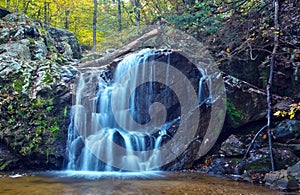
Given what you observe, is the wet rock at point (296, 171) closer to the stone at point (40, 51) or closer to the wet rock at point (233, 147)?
the wet rock at point (233, 147)

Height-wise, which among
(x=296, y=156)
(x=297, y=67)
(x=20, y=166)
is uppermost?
(x=297, y=67)

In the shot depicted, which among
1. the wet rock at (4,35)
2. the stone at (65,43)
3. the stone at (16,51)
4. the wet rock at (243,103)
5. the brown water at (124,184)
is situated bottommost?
the brown water at (124,184)

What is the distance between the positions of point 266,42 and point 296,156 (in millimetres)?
2839

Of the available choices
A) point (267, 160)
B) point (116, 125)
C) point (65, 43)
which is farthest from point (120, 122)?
point (65, 43)

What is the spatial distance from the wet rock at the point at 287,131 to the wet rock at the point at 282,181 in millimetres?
1281

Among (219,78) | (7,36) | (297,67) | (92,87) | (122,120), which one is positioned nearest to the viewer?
(297,67)

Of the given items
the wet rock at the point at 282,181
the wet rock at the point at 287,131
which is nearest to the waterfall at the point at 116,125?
the wet rock at the point at 287,131

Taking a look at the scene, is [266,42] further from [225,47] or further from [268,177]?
[268,177]

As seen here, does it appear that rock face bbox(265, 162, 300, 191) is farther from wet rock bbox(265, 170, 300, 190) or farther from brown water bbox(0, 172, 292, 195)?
brown water bbox(0, 172, 292, 195)

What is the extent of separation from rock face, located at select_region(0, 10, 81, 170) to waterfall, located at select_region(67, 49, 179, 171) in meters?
0.36

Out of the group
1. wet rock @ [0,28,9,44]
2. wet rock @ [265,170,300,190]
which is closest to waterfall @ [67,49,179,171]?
wet rock @ [265,170,300,190]

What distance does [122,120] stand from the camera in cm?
752

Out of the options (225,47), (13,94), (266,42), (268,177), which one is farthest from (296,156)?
(13,94)

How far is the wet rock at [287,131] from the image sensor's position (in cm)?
553
